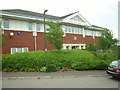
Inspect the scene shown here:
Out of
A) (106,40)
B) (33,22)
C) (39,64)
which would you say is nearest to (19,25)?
(33,22)

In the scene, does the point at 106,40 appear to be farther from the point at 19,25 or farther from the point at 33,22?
the point at 19,25

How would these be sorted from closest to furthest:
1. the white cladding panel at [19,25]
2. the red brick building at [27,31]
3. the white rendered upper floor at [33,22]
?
the red brick building at [27,31] → the white rendered upper floor at [33,22] → the white cladding panel at [19,25]

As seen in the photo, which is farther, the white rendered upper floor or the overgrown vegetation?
the white rendered upper floor

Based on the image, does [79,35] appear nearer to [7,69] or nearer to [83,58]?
[83,58]

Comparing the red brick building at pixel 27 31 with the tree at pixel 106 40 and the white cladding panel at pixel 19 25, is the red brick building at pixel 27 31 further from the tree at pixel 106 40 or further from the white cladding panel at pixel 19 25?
the tree at pixel 106 40

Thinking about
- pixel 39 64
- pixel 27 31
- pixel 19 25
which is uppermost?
pixel 19 25

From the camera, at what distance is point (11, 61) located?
9625 millimetres

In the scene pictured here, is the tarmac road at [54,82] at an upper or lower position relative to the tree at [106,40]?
lower

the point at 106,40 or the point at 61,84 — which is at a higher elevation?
the point at 106,40

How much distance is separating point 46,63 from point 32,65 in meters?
1.43

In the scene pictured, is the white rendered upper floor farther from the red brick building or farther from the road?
the road

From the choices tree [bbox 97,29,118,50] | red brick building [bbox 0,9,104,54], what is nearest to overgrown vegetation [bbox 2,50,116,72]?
red brick building [bbox 0,9,104,54]

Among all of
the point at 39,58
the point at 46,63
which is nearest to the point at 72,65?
the point at 46,63

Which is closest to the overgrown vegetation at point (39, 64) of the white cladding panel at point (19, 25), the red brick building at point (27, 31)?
the red brick building at point (27, 31)
